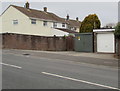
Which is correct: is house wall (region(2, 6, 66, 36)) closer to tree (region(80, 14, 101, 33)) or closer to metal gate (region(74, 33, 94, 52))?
tree (region(80, 14, 101, 33))

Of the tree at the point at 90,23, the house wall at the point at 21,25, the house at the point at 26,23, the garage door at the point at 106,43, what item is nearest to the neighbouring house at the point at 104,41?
the garage door at the point at 106,43

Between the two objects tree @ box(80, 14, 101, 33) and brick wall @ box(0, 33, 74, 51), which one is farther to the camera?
tree @ box(80, 14, 101, 33)

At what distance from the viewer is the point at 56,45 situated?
27.9 m

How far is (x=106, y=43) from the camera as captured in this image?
23.9 m

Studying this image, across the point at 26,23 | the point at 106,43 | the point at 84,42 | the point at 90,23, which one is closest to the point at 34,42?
the point at 84,42

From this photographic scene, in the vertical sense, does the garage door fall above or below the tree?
below

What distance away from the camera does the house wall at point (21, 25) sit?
3525 centimetres

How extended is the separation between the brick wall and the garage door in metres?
5.10

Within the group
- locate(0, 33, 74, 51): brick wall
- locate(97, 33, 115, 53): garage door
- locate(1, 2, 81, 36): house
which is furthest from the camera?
locate(1, 2, 81, 36): house

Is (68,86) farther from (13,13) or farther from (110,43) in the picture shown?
(13,13)

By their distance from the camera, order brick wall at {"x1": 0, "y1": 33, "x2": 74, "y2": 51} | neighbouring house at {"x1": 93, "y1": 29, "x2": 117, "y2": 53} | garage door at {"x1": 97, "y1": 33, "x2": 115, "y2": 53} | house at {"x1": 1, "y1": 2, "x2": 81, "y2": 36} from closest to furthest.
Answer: neighbouring house at {"x1": 93, "y1": 29, "x2": 117, "y2": 53}, garage door at {"x1": 97, "y1": 33, "x2": 115, "y2": 53}, brick wall at {"x1": 0, "y1": 33, "x2": 74, "y2": 51}, house at {"x1": 1, "y1": 2, "x2": 81, "y2": 36}

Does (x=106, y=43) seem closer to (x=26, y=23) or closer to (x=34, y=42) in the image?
(x=34, y=42)

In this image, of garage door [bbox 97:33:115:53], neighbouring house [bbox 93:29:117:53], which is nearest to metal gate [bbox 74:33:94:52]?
neighbouring house [bbox 93:29:117:53]

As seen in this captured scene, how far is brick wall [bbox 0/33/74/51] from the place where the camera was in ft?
81.6
